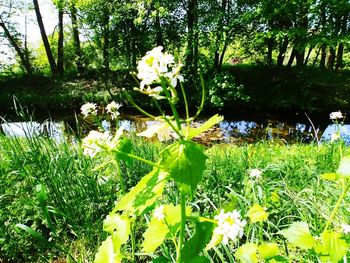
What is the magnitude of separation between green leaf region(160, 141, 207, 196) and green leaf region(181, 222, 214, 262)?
0.24m

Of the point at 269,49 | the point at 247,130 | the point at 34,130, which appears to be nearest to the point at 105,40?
the point at 269,49

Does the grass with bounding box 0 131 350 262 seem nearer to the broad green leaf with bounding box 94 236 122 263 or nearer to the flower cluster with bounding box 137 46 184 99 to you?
the broad green leaf with bounding box 94 236 122 263

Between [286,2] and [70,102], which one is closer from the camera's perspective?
[286,2]

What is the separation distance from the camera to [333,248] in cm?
125

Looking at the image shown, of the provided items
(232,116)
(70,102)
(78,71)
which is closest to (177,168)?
(232,116)

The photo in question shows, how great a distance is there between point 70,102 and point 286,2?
9.37 m

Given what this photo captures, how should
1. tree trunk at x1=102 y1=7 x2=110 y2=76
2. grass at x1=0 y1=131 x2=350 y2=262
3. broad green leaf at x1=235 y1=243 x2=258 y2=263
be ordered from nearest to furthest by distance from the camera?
broad green leaf at x1=235 y1=243 x2=258 y2=263 → grass at x1=0 y1=131 x2=350 y2=262 → tree trunk at x1=102 y1=7 x2=110 y2=76

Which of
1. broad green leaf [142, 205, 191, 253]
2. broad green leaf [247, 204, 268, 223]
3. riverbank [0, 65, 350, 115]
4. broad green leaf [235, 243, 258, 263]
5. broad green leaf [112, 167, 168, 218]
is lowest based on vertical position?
riverbank [0, 65, 350, 115]

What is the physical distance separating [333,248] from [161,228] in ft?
2.17

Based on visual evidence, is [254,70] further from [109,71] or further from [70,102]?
[70,102]

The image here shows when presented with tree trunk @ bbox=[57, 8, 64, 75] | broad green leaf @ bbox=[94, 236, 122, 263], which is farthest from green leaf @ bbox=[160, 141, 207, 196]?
tree trunk @ bbox=[57, 8, 64, 75]

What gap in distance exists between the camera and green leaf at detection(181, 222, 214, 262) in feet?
3.40

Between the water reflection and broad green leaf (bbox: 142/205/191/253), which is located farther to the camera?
the water reflection

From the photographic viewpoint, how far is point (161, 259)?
1.24 metres
